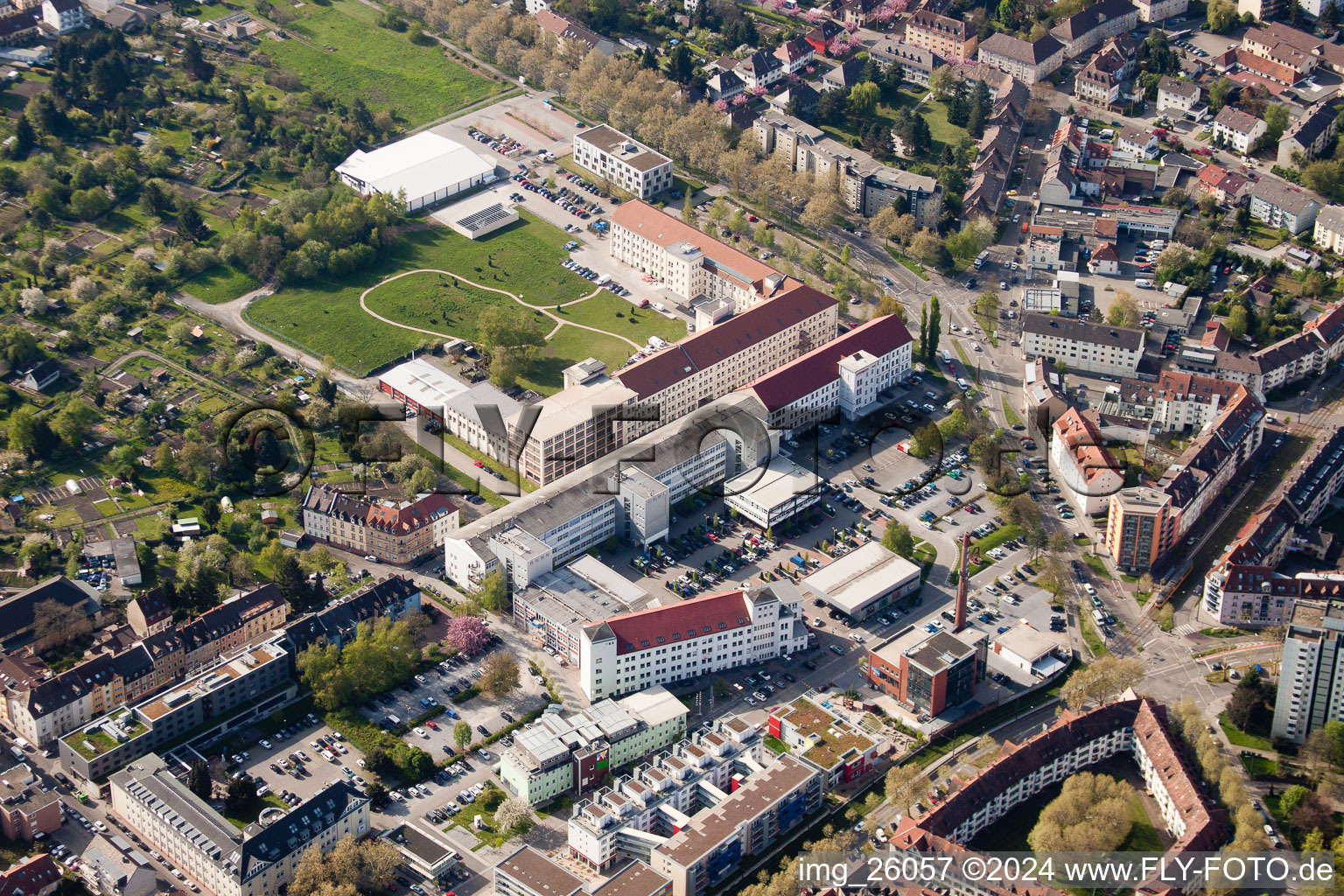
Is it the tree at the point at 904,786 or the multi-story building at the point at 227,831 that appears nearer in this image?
the multi-story building at the point at 227,831

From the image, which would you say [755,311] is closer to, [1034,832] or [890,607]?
[890,607]

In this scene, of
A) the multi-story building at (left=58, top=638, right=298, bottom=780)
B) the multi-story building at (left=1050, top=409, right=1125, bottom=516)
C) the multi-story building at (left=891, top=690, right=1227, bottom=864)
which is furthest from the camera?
the multi-story building at (left=1050, top=409, right=1125, bottom=516)

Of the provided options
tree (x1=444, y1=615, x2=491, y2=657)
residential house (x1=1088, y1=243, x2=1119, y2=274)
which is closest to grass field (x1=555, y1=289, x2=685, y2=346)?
residential house (x1=1088, y1=243, x2=1119, y2=274)

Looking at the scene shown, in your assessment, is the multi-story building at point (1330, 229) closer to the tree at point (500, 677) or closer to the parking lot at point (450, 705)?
the parking lot at point (450, 705)

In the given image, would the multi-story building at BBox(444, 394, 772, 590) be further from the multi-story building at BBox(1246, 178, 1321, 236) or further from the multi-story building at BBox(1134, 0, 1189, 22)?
the multi-story building at BBox(1134, 0, 1189, 22)

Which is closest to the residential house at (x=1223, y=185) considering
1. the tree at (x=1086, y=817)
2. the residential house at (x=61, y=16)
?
the tree at (x=1086, y=817)

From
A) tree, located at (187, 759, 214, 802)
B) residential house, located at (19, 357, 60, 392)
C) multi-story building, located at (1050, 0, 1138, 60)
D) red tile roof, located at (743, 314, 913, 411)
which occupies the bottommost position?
tree, located at (187, 759, 214, 802)

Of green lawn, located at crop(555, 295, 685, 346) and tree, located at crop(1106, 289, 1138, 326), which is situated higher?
tree, located at crop(1106, 289, 1138, 326)

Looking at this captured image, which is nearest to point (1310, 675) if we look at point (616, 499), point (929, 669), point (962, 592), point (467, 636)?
point (962, 592)
